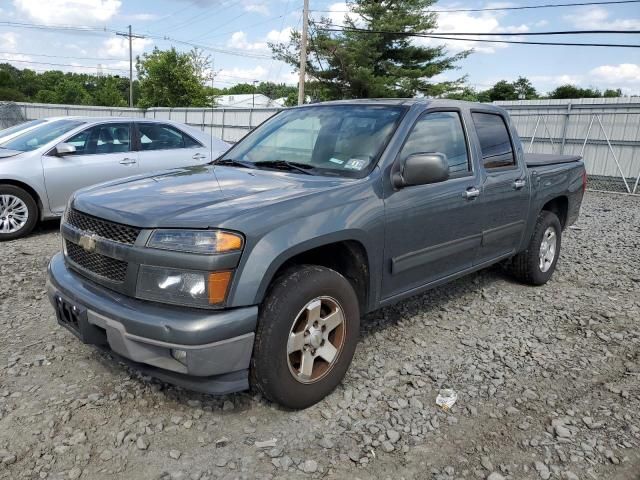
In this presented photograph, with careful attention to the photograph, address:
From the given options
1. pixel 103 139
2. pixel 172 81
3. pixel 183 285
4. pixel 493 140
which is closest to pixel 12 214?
pixel 103 139

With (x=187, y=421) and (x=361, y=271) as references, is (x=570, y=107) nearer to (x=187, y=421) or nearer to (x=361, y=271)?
(x=361, y=271)

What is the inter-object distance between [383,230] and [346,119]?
995 mm

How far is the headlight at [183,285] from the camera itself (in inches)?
Result: 94.0

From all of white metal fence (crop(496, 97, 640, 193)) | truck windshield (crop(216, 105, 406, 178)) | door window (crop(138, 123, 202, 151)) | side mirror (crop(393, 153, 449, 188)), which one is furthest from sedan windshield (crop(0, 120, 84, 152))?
white metal fence (crop(496, 97, 640, 193))

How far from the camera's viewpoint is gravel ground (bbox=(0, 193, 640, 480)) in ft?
8.04

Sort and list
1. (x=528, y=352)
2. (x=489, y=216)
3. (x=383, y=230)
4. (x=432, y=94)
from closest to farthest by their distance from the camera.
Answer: (x=383, y=230)
(x=528, y=352)
(x=489, y=216)
(x=432, y=94)

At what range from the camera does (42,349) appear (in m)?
3.46

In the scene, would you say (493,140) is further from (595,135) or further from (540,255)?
(595,135)

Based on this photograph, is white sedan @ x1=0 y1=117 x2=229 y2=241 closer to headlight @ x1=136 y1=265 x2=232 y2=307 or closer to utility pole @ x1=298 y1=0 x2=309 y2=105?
headlight @ x1=136 y1=265 x2=232 y2=307

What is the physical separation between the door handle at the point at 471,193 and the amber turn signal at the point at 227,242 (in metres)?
1.96

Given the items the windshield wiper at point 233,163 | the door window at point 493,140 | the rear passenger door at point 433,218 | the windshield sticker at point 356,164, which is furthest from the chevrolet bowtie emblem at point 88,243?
the door window at point 493,140

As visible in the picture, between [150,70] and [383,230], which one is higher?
[150,70]

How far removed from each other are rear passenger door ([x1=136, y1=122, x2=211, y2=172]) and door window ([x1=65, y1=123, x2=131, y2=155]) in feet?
0.59

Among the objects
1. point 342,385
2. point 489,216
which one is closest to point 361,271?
point 342,385
